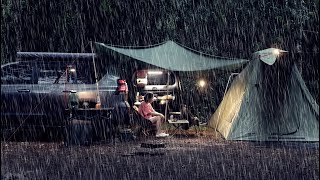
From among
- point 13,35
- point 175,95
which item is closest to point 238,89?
point 175,95

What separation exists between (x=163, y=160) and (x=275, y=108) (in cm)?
404

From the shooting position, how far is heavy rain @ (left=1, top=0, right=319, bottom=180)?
9055 millimetres

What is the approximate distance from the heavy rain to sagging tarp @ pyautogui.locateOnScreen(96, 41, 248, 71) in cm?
4

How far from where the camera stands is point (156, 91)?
1479 cm

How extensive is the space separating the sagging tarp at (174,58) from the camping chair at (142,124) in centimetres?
127

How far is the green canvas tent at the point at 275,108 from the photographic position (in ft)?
40.1

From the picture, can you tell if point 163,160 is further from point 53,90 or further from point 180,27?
point 180,27

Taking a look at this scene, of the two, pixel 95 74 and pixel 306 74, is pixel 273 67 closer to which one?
pixel 95 74

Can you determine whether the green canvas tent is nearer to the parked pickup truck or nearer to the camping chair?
the camping chair

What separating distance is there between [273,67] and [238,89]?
1.31m

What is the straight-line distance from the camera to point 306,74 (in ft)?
58.4

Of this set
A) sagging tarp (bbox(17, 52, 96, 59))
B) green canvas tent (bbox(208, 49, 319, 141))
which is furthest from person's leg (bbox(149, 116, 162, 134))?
sagging tarp (bbox(17, 52, 96, 59))

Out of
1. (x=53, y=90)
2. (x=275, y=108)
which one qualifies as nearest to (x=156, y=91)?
(x=275, y=108)

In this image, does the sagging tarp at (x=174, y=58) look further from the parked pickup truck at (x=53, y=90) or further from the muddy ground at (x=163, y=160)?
the muddy ground at (x=163, y=160)
